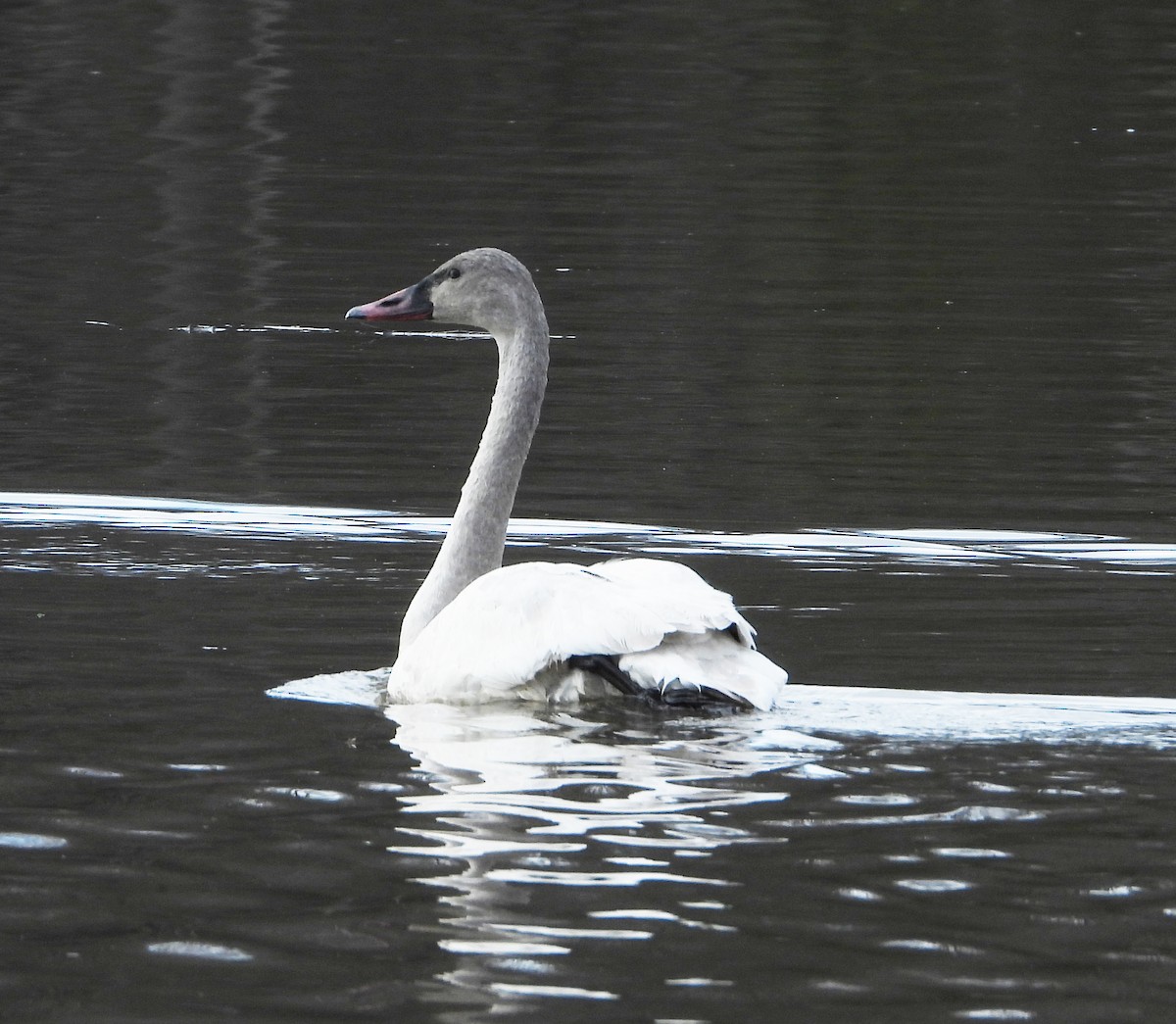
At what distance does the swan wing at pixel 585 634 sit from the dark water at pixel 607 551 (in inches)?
7.8

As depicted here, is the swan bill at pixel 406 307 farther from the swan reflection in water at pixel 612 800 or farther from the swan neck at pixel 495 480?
the swan reflection in water at pixel 612 800

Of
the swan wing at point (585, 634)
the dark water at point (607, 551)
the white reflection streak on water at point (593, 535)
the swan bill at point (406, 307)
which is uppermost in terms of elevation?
the swan bill at point (406, 307)

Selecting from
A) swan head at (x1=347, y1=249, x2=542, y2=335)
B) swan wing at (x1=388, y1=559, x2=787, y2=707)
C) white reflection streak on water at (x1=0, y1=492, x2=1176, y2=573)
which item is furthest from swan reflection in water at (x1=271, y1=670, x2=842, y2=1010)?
white reflection streak on water at (x1=0, y1=492, x2=1176, y2=573)

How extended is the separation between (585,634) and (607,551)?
11.1 ft

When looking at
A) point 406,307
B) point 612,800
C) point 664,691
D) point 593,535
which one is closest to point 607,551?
point 593,535

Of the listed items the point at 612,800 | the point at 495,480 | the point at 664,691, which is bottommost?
the point at 612,800

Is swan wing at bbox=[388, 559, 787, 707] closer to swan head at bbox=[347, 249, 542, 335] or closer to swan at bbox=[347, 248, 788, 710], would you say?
swan at bbox=[347, 248, 788, 710]

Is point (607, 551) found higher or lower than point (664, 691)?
lower

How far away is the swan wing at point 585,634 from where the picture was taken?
25.2 ft

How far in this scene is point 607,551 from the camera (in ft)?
36.3

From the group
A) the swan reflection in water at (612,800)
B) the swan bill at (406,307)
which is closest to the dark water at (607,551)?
the swan reflection in water at (612,800)

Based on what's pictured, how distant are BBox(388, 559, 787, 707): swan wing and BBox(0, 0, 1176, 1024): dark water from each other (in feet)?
0.65

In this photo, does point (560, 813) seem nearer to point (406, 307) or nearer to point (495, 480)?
point (495, 480)

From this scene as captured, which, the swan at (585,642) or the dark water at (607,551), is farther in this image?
the swan at (585,642)
